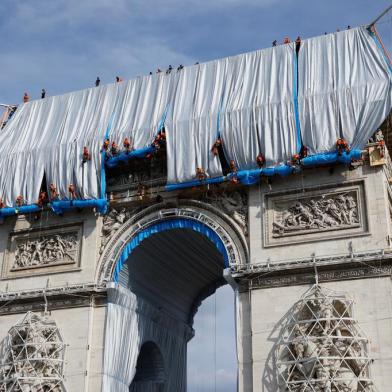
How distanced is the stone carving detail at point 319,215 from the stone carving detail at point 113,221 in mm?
4996

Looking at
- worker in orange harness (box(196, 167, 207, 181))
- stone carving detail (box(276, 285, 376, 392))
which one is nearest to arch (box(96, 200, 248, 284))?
worker in orange harness (box(196, 167, 207, 181))

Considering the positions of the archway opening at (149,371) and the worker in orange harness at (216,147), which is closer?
the worker in orange harness at (216,147)

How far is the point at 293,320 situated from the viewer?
19.4m

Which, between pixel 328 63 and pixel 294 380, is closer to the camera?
pixel 294 380

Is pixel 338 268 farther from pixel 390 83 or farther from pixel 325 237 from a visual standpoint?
pixel 390 83

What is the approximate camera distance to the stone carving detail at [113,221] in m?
23.0

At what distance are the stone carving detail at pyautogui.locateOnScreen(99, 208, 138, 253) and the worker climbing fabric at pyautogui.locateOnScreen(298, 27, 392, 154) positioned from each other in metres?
6.14

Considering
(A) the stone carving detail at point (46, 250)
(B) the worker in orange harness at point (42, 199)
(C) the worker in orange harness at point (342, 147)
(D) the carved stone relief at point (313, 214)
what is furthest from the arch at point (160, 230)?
(C) the worker in orange harness at point (342, 147)

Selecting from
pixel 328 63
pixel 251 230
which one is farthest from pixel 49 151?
pixel 328 63

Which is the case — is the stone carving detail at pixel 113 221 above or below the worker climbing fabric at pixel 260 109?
below

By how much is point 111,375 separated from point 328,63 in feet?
37.3

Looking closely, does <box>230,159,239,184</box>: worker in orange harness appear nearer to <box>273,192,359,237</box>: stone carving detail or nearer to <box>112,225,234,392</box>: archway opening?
<box>273,192,359,237</box>: stone carving detail

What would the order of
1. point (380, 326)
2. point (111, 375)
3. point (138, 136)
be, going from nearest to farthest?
point (380, 326) < point (111, 375) < point (138, 136)

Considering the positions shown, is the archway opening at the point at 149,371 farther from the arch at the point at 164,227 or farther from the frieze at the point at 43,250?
the frieze at the point at 43,250
